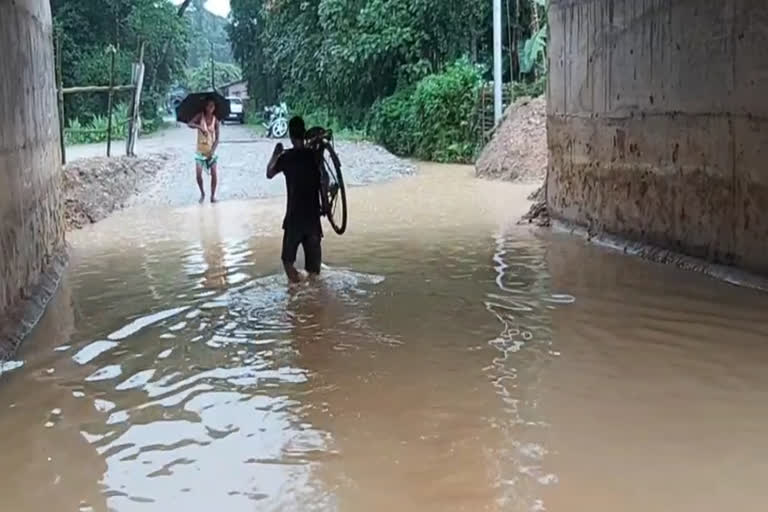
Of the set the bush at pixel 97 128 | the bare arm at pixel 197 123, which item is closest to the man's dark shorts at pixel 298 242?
the bare arm at pixel 197 123

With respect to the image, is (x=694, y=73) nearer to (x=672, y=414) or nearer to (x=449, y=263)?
(x=449, y=263)

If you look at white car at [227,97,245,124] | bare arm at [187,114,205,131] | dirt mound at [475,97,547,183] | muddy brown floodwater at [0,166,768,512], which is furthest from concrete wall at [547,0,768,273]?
white car at [227,97,245,124]

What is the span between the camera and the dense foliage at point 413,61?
24438mm

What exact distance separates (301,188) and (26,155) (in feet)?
8.14

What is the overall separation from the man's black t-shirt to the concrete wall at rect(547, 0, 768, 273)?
12.4 ft

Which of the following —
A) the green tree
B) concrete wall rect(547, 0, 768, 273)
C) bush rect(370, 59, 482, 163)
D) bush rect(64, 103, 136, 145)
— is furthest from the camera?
the green tree

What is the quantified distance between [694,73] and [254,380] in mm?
5646

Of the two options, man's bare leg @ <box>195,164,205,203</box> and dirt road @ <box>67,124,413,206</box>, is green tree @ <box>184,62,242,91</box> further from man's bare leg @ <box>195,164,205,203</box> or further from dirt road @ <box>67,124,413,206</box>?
man's bare leg @ <box>195,164,205,203</box>

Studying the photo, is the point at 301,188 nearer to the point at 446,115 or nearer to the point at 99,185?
the point at 99,185

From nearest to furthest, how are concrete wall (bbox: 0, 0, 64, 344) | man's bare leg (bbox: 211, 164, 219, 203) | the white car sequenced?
concrete wall (bbox: 0, 0, 64, 344) → man's bare leg (bbox: 211, 164, 219, 203) → the white car

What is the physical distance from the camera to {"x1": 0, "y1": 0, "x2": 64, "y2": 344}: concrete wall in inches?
285

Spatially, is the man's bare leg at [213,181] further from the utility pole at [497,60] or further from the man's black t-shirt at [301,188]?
the utility pole at [497,60]

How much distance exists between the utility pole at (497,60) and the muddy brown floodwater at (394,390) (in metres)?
12.2

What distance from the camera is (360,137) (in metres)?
30.0
